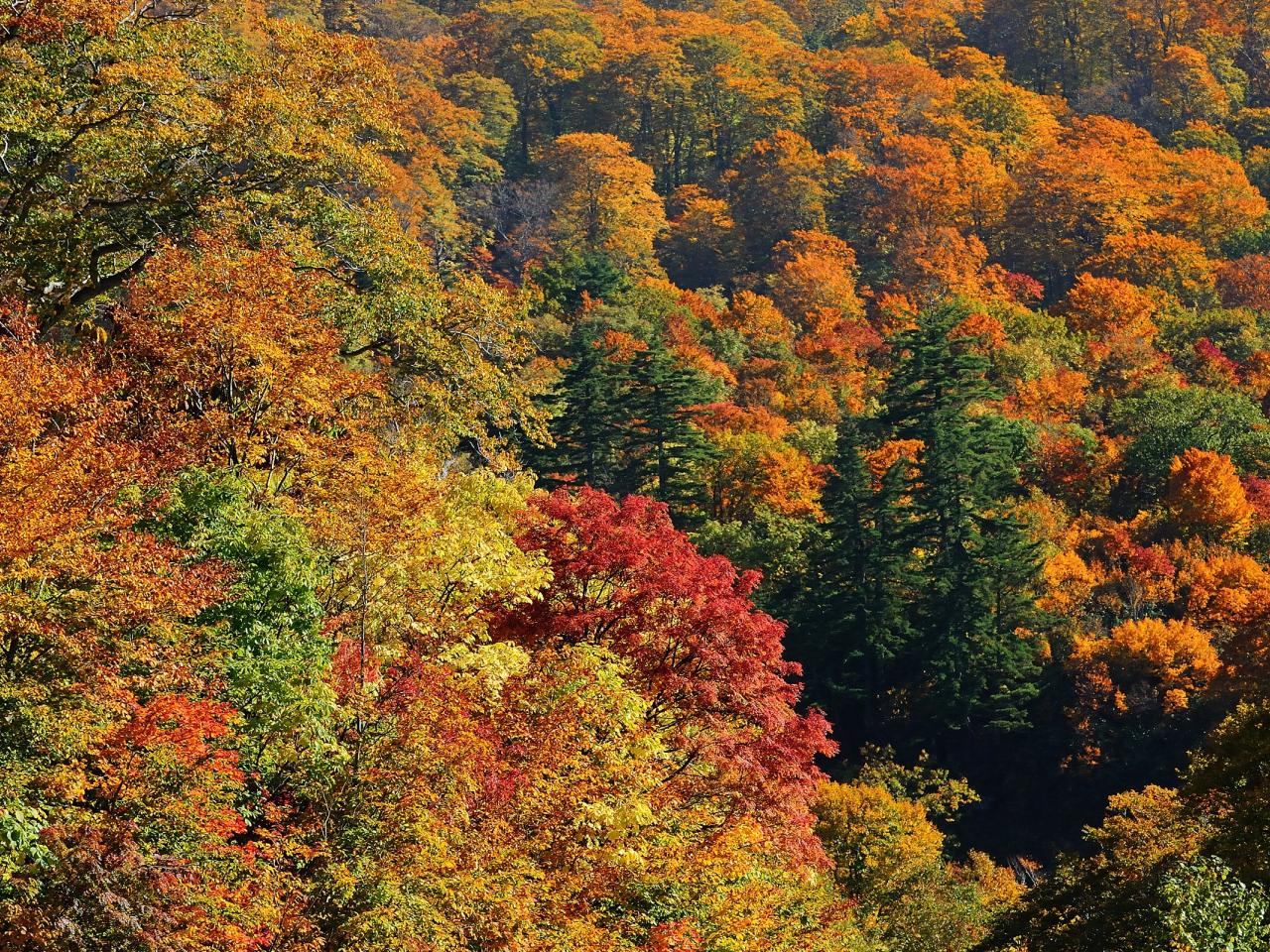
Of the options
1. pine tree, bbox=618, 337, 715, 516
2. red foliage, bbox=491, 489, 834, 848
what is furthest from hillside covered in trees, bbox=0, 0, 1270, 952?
pine tree, bbox=618, 337, 715, 516

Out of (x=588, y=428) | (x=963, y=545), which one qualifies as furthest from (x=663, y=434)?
(x=963, y=545)

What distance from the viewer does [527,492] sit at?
24.1 meters

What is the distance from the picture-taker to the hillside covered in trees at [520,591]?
13055mm

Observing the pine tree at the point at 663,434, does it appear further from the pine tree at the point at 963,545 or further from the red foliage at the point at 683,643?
the red foliage at the point at 683,643

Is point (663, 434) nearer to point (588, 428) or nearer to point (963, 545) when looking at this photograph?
A: point (588, 428)

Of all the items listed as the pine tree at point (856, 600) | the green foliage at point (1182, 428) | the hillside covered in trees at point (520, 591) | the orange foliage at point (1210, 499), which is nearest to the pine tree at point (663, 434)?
the hillside covered in trees at point (520, 591)

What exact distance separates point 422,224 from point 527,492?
160ft

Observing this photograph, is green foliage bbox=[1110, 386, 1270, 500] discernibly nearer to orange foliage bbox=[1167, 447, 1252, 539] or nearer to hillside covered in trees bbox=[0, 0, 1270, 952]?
hillside covered in trees bbox=[0, 0, 1270, 952]

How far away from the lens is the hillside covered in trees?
13055mm

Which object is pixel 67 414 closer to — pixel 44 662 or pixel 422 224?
pixel 44 662

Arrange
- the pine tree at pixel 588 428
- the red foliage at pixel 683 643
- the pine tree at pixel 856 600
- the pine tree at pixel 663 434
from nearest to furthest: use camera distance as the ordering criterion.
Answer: the red foliage at pixel 683 643
the pine tree at pixel 856 600
the pine tree at pixel 663 434
the pine tree at pixel 588 428

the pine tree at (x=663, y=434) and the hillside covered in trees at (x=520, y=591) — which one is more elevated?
the hillside covered in trees at (x=520, y=591)

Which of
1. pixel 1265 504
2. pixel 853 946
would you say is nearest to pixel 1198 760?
pixel 853 946

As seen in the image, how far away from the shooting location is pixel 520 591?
64.5ft
